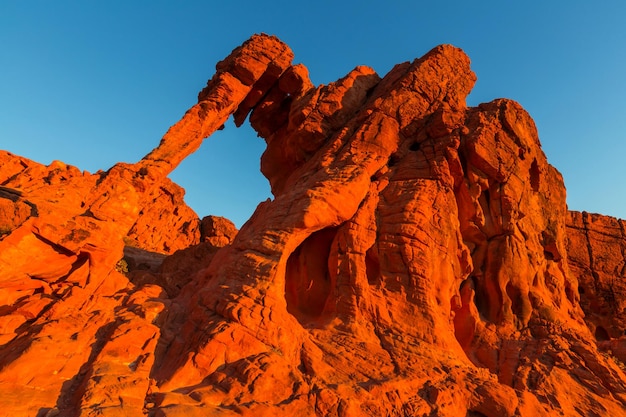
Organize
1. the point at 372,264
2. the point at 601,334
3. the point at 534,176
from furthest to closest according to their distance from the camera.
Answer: the point at 601,334 < the point at 534,176 < the point at 372,264

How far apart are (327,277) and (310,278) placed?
76cm

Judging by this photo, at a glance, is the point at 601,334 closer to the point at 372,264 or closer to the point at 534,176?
the point at 534,176

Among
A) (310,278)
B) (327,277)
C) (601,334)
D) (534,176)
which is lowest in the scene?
(310,278)

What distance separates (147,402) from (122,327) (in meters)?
3.24

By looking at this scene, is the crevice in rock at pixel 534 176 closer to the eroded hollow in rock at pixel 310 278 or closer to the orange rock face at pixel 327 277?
the orange rock face at pixel 327 277

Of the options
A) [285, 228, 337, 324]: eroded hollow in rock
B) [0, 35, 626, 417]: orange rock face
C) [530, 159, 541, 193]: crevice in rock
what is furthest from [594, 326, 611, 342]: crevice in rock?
[285, 228, 337, 324]: eroded hollow in rock

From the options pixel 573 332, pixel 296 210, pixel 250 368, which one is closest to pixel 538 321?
pixel 573 332

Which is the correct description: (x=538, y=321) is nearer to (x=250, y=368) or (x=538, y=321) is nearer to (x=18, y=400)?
(x=250, y=368)

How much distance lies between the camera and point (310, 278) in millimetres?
17141

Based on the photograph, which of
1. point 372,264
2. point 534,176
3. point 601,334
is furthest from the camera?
point 601,334

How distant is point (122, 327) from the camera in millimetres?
11688

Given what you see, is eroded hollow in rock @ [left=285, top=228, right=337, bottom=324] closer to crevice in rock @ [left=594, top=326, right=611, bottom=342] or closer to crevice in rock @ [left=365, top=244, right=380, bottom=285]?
crevice in rock @ [left=365, top=244, right=380, bottom=285]

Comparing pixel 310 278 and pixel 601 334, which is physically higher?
pixel 601 334

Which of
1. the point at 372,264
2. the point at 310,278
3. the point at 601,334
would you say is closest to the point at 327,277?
the point at 310,278
